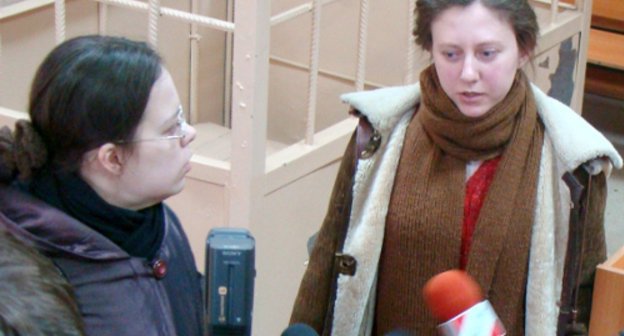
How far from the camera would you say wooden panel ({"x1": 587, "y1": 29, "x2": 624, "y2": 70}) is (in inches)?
188

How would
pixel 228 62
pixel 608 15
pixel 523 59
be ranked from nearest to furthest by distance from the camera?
pixel 523 59 < pixel 228 62 < pixel 608 15

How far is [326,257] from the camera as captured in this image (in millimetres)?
2088

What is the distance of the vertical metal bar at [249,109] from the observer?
2656mm

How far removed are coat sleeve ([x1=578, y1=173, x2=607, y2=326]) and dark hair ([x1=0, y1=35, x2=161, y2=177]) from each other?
0.82 meters

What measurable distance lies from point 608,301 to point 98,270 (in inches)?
36.1

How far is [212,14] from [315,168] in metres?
1.24

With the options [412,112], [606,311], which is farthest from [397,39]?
[606,311]

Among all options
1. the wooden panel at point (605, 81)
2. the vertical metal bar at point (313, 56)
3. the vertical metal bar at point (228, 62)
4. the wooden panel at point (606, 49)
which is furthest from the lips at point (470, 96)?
the wooden panel at point (605, 81)

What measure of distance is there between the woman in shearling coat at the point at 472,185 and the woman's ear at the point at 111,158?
1.95 ft

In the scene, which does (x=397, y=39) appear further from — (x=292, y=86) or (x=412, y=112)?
(x=412, y=112)

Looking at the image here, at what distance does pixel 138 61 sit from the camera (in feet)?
5.08

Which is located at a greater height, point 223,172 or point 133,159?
point 133,159

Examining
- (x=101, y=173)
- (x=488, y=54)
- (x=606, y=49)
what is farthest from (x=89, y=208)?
(x=606, y=49)

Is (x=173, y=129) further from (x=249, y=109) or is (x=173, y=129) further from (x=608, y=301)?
(x=249, y=109)
